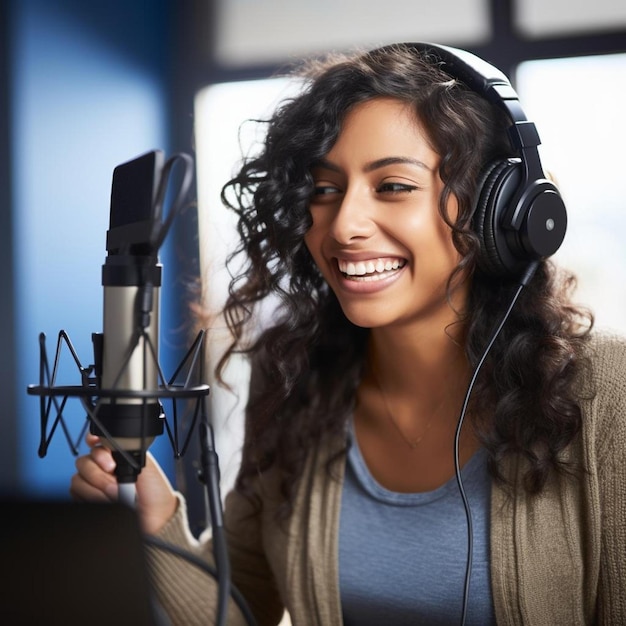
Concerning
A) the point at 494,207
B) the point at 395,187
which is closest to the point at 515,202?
the point at 494,207

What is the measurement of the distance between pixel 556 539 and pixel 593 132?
169 cm

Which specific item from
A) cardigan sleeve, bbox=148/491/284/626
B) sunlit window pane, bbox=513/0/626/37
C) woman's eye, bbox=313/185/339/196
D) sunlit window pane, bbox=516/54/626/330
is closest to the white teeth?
woman's eye, bbox=313/185/339/196

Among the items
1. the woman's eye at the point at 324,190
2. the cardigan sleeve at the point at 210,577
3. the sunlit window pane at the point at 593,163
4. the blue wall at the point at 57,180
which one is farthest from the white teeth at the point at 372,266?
the sunlit window pane at the point at 593,163

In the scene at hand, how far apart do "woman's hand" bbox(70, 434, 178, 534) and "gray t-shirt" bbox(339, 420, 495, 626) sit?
0.27 meters

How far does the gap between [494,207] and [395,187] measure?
140 millimetres

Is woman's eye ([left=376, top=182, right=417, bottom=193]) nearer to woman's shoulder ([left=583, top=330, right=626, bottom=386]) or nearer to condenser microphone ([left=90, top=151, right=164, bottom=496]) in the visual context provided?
woman's shoulder ([left=583, top=330, right=626, bottom=386])

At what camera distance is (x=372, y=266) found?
3.62 ft

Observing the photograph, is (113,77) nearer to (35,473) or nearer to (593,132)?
(35,473)

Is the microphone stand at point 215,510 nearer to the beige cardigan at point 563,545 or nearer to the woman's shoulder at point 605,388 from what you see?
the beige cardigan at point 563,545

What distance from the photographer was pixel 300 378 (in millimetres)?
1346

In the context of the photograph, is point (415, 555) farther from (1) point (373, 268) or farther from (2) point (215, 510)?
(2) point (215, 510)

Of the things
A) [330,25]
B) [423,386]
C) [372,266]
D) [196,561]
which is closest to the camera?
[196,561]

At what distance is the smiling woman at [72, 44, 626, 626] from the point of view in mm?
1047

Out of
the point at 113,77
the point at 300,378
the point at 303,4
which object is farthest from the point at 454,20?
the point at 300,378
